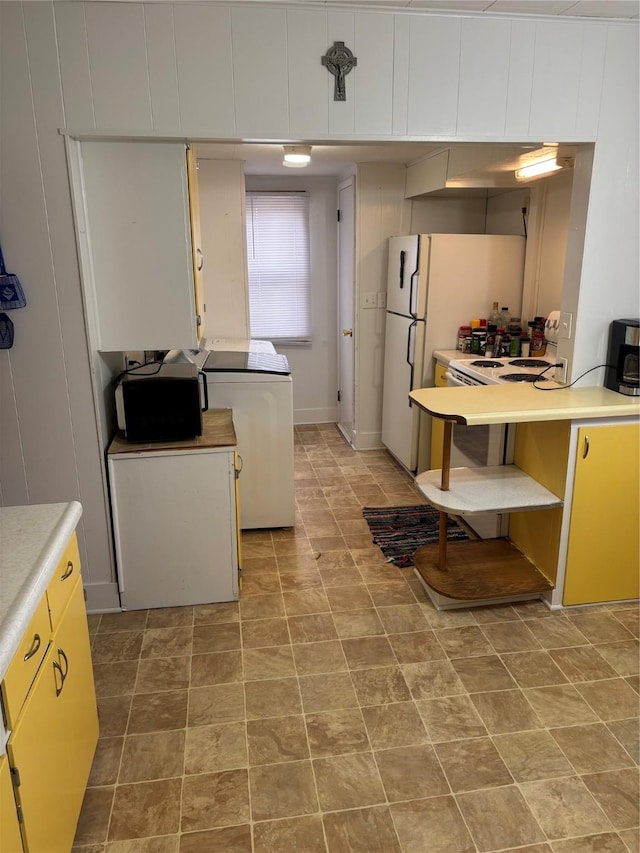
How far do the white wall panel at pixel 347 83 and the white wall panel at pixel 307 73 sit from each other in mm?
17

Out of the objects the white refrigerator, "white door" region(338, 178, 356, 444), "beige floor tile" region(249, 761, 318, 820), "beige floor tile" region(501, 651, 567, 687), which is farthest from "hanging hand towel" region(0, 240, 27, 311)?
"white door" region(338, 178, 356, 444)

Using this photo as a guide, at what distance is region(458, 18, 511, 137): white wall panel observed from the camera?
2.46 meters

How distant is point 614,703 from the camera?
2.23 metres

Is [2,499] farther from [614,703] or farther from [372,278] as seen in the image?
[372,278]

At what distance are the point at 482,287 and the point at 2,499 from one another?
10.2ft

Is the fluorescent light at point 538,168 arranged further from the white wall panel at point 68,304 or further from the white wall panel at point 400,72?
the white wall panel at point 68,304

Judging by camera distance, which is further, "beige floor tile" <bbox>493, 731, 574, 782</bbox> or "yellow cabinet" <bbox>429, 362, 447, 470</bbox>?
"yellow cabinet" <bbox>429, 362, 447, 470</bbox>

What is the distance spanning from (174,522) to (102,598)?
1.62ft

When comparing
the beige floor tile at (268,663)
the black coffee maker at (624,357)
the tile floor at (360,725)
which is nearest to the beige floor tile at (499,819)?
the tile floor at (360,725)

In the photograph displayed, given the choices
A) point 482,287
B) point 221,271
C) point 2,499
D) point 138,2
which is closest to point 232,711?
point 2,499

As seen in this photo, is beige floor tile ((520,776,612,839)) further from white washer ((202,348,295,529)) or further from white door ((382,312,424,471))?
white door ((382,312,424,471))

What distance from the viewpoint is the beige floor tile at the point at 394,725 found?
207cm

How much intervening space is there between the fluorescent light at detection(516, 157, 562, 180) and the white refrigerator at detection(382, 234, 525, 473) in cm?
65

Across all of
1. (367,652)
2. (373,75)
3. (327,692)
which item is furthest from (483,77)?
(327,692)
